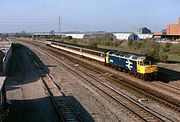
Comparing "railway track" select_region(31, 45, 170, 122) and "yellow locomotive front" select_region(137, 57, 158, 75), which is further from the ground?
"yellow locomotive front" select_region(137, 57, 158, 75)

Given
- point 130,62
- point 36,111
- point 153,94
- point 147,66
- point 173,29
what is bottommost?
point 36,111

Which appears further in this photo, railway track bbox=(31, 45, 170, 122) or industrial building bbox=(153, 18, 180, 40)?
industrial building bbox=(153, 18, 180, 40)

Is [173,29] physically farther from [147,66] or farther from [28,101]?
[28,101]

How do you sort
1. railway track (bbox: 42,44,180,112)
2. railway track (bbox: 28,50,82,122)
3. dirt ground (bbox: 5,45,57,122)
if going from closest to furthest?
railway track (bbox: 28,50,82,122) < dirt ground (bbox: 5,45,57,122) < railway track (bbox: 42,44,180,112)

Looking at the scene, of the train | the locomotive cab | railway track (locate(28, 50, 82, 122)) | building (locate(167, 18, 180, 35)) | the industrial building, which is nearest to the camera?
railway track (locate(28, 50, 82, 122))

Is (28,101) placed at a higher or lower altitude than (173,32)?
lower

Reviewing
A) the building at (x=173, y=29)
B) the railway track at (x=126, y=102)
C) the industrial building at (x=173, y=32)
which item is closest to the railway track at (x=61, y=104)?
the railway track at (x=126, y=102)

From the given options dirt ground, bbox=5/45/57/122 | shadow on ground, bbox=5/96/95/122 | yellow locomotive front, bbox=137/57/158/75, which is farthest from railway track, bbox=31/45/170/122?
dirt ground, bbox=5/45/57/122

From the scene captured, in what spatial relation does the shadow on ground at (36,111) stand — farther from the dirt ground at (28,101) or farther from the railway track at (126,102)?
the railway track at (126,102)

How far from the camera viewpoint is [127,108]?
17.5 metres

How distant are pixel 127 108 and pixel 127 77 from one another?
1136 centimetres

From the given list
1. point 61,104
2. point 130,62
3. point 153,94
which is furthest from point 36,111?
point 130,62

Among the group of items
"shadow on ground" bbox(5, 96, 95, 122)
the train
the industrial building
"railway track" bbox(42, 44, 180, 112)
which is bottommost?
"shadow on ground" bbox(5, 96, 95, 122)

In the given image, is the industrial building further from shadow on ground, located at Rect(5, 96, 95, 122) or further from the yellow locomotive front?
shadow on ground, located at Rect(5, 96, 95, 122)
